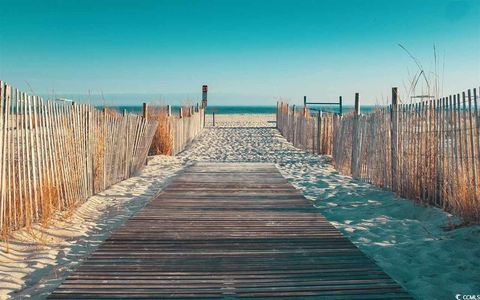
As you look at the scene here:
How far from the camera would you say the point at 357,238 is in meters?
4.18

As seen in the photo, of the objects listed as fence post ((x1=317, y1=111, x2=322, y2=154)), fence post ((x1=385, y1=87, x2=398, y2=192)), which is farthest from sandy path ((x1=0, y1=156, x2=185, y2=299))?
fence post ((x1=317, y1=111, x2=322, y2=154))

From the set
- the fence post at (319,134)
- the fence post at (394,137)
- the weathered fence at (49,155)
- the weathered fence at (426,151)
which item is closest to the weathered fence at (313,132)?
the fence post at (319,134)

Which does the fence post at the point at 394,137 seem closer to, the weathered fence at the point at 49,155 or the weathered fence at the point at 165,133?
the weathered fence at the point at 49,155

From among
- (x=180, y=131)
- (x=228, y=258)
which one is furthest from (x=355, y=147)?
(x=180, y=131)

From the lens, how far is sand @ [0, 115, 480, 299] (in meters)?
3.11

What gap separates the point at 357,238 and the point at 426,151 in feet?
5.88

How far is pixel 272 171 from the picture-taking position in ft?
28.4

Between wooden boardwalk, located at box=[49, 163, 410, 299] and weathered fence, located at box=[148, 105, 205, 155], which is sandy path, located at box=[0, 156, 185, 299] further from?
weathered fence, located at box=[148, 105, 205, 155]

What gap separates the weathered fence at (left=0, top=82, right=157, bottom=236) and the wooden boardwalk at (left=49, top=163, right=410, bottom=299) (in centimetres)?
98

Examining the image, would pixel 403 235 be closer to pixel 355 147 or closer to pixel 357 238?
pixel 357 238

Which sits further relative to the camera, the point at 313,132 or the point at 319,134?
the point at 313,132

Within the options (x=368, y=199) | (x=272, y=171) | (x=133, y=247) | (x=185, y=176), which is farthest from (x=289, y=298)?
(x=272, y=171)

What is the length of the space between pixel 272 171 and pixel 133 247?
527 centimetres

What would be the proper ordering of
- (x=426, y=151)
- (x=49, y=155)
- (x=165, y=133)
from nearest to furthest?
(x=49, y=155), (x=426, y=151), (x=165, y=133)
